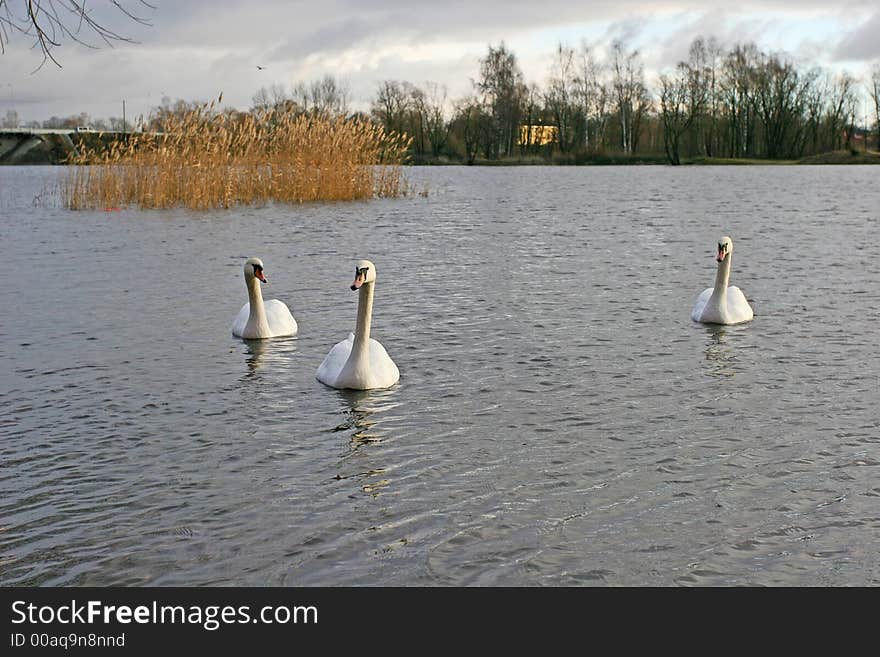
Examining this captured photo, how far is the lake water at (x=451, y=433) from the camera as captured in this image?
584 centimetres

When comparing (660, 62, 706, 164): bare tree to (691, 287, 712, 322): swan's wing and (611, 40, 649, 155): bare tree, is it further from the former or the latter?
(691, 287, 712, 322): swan's wing

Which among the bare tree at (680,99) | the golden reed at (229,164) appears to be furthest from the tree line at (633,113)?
the golden reed at (229,164)

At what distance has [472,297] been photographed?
15.1 m

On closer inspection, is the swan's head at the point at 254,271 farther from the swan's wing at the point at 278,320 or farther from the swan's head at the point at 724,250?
the swan's head at the point at 724,250

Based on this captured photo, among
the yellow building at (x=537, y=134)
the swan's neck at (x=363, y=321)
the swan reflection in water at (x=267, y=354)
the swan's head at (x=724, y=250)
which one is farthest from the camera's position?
the yellow building at (x=537, y=134)

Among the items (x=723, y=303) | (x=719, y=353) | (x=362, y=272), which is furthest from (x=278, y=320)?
(x=723, y=303)

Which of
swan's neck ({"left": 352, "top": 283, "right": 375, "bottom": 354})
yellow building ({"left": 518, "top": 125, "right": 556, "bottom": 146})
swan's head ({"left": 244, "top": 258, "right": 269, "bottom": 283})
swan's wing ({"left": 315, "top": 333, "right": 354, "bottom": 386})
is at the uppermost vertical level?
yellow building ({"left": 518, "top": 125, "right": 556, "bottom": 146})

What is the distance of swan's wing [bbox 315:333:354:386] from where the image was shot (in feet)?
31.0

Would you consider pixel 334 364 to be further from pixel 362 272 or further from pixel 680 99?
pixel 680 99

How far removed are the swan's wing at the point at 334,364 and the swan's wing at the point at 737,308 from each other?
5061 millimetres

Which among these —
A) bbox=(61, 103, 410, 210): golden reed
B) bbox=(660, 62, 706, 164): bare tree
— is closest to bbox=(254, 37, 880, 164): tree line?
bbox=(660, 62, 706, 164): bare tree

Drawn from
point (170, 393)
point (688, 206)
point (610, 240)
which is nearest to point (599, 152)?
point (688, 206)

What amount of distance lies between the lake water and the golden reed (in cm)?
1049
